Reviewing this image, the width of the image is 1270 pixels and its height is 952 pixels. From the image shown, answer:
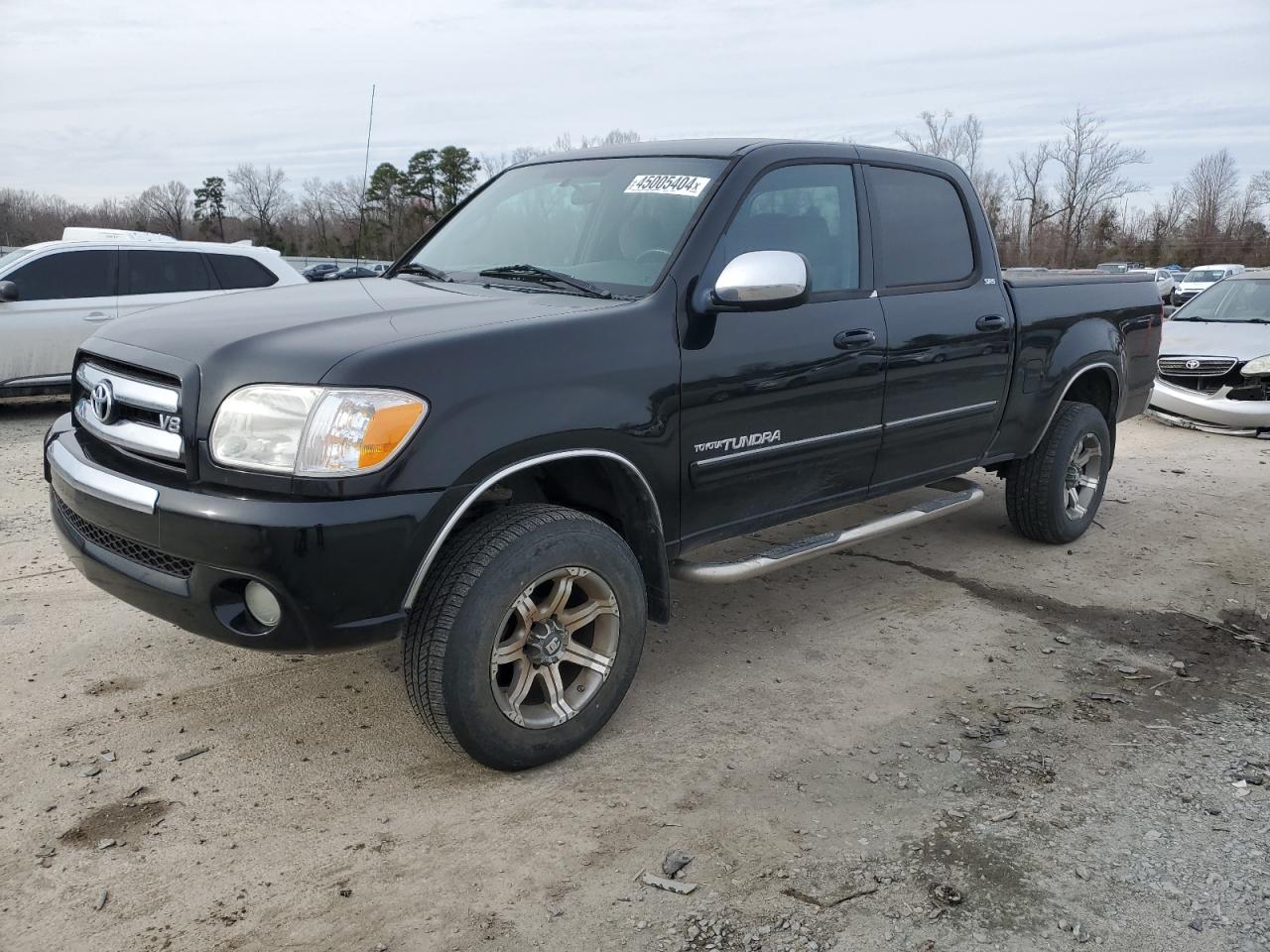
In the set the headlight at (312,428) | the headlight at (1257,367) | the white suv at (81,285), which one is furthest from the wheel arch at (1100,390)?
the white suv at (81,285)

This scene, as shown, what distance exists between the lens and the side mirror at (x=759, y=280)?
3.29 m

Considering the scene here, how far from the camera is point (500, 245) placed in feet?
13.3

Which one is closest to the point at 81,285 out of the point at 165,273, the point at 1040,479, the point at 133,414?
the point at 165,273

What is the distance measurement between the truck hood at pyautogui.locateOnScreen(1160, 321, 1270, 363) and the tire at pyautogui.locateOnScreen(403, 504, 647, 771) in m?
7.87

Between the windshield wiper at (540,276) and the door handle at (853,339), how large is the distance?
944 millimetres

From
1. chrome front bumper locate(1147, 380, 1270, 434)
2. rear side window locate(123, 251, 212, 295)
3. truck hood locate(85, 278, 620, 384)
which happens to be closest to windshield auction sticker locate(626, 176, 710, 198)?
truck hood locate(85, 278, 620, 384)

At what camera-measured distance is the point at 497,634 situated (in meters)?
2.96

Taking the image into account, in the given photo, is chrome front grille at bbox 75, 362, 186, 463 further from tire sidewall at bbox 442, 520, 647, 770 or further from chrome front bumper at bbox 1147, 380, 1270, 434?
chrome front bumper at bbox 1147, 380, 1270, 434

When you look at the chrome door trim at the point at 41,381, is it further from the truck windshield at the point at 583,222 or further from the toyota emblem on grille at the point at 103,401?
the toyota emblem on grille at the point at 103,401

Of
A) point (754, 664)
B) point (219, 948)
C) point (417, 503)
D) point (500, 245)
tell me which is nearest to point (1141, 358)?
point (754, 664)

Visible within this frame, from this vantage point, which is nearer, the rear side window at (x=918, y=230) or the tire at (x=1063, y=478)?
the rear side window at (x=918, y=230)

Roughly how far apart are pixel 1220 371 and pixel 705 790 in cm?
820

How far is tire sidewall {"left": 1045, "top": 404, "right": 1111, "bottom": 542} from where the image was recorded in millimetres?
5305

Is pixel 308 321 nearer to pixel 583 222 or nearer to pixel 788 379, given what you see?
pixel 583 222
